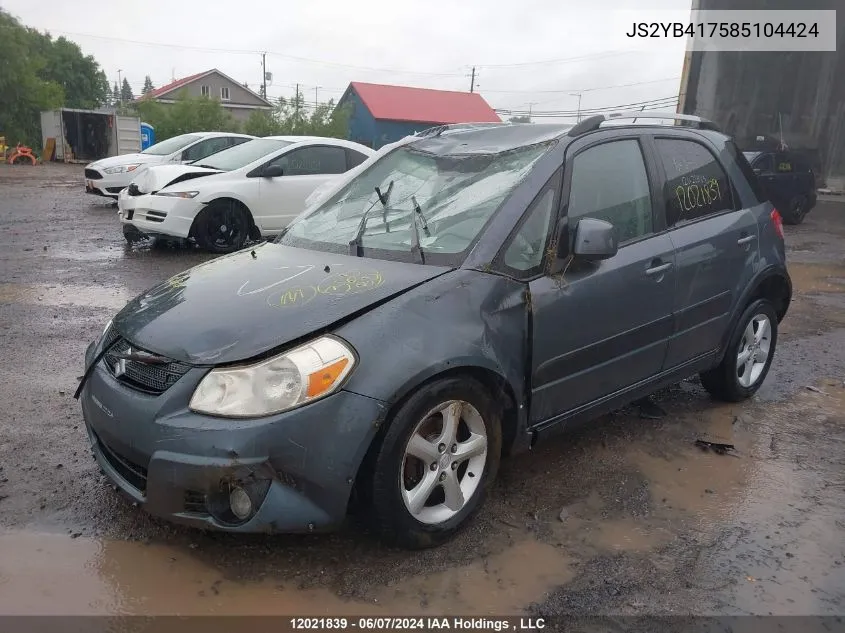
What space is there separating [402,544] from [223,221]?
706 cm

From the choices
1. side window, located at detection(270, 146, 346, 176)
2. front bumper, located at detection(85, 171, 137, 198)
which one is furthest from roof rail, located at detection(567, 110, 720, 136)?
front bumper, located at detection(85, 171, 137, 198)

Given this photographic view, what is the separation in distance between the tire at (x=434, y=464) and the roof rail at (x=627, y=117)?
1.51m

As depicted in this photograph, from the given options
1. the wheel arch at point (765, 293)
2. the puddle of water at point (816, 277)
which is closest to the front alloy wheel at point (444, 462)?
the wheel arch at point (765, 293)

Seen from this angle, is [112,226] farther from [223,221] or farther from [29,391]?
[29,391]

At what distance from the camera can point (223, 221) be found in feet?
29.3

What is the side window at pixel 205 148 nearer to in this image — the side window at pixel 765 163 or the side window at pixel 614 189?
the side window at pixel 614 189

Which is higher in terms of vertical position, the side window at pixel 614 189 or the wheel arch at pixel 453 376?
the side window at pixel 614 189

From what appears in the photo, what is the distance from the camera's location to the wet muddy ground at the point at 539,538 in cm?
253

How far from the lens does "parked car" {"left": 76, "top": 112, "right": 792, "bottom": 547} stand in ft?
8.05

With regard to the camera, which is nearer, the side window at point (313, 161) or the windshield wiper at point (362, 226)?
the windshield wiper at point (362, 226)

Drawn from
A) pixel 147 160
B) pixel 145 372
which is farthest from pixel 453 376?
pixel 147 160

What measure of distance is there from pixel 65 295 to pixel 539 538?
18.5 ft

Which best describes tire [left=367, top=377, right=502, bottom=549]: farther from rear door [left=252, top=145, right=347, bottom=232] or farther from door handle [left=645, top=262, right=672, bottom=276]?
rear door [left=252, top=145, right=347, bottom=232]

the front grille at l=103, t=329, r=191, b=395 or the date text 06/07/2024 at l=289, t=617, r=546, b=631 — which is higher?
the front grille at l=103, t=329, r=191, b=395
